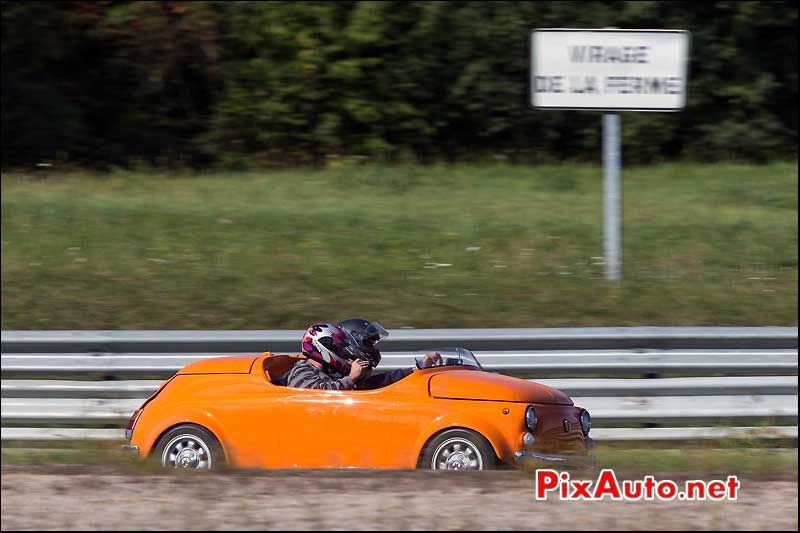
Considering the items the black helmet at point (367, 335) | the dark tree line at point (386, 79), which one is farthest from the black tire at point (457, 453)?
the dark tree line at point (386, 79)

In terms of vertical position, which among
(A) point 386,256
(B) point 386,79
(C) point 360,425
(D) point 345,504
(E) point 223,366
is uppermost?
(B) point 386,79

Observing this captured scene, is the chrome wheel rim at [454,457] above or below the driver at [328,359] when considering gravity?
below

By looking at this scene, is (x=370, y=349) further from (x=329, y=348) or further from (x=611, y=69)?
(x=611, y=69)

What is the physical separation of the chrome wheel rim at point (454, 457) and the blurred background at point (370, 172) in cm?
339

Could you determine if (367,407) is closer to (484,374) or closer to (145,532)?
(484,374)

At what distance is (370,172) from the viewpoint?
16250 mm

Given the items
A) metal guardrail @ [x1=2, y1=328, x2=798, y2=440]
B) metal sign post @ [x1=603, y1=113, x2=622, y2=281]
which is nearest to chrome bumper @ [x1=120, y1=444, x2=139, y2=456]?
metal guardrail @ [x1=2, y1=328, x2=798, y2=440]

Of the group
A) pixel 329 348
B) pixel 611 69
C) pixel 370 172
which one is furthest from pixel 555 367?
pixel 370 172

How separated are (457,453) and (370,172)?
9.91 metres

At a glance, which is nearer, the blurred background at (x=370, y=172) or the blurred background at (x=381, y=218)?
the blurred background at (x=381, y=218)

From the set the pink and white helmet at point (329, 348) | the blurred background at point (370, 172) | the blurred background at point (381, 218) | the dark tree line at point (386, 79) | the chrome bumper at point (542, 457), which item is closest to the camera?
the chrome bumper at point (542, 457)

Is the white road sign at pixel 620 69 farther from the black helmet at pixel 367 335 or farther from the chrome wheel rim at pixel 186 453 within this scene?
the chrome wheel rim at pixel 186 453

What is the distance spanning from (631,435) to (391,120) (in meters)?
11.6

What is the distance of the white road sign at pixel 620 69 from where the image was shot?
35.8ft
